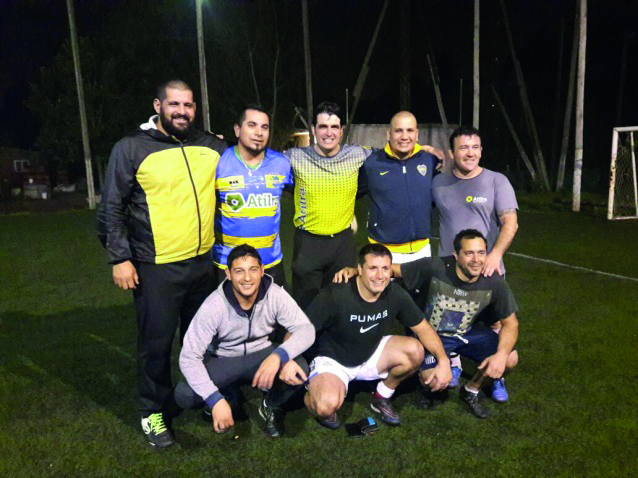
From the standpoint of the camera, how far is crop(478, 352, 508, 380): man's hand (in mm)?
3785

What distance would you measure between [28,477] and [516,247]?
8834 mm

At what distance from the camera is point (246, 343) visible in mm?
3768

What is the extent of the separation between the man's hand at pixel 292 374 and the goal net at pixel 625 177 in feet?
40.6

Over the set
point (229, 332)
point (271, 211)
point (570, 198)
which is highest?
point (271, 211)

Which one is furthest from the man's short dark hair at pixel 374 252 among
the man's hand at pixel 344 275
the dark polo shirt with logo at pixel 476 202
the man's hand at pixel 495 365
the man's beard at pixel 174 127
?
the man's beard at pixel 174 127

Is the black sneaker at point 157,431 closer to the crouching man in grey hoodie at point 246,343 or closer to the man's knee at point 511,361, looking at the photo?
the crouching man in grey hoodie at point 246,343

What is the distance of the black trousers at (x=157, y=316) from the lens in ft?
11.8

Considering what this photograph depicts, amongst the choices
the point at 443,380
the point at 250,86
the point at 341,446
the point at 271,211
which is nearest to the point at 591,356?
the point at 443,380

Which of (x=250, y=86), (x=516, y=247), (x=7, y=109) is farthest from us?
(x=7, y=109)

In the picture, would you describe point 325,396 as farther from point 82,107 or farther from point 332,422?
point 82,107

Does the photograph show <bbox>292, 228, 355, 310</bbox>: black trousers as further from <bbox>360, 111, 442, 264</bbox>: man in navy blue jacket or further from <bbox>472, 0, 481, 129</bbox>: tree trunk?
<bbox>472, 0, 481, 129</bbox>: tree trunk

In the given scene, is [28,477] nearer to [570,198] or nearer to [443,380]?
[443,380]

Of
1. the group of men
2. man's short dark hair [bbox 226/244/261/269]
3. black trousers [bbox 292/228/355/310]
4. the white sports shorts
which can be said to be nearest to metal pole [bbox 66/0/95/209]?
black trousers [bbox 292/228/355/310]

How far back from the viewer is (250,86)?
31406 mm
